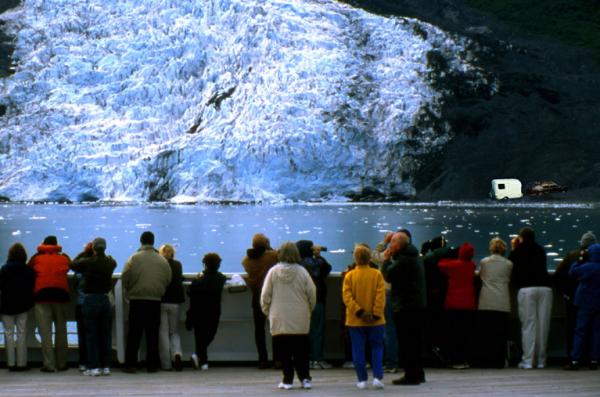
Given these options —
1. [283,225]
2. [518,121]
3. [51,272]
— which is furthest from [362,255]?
[518,121]

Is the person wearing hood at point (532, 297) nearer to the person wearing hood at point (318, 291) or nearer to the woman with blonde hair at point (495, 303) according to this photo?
the woman with blonde hair at point (495, 303)

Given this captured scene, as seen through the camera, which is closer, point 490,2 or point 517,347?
point 517,347

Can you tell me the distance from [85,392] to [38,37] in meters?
86.0

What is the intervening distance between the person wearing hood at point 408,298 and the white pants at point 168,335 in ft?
7.33

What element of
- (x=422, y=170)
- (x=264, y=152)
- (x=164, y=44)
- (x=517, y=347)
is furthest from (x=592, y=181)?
(x=517, y=347)

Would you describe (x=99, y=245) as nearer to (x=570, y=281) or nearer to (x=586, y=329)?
(x=570, y=281)

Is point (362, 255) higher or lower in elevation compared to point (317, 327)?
higher

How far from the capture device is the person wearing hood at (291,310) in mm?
8836

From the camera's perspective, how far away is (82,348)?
33.4 ft

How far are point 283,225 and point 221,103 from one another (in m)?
21.3

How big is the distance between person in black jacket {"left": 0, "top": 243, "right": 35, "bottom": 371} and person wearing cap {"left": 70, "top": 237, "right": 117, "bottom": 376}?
18.6 inches

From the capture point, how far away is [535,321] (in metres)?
10.2

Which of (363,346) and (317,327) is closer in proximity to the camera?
(363,346)

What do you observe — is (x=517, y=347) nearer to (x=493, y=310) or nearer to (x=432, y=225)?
(x=493, y=310)
